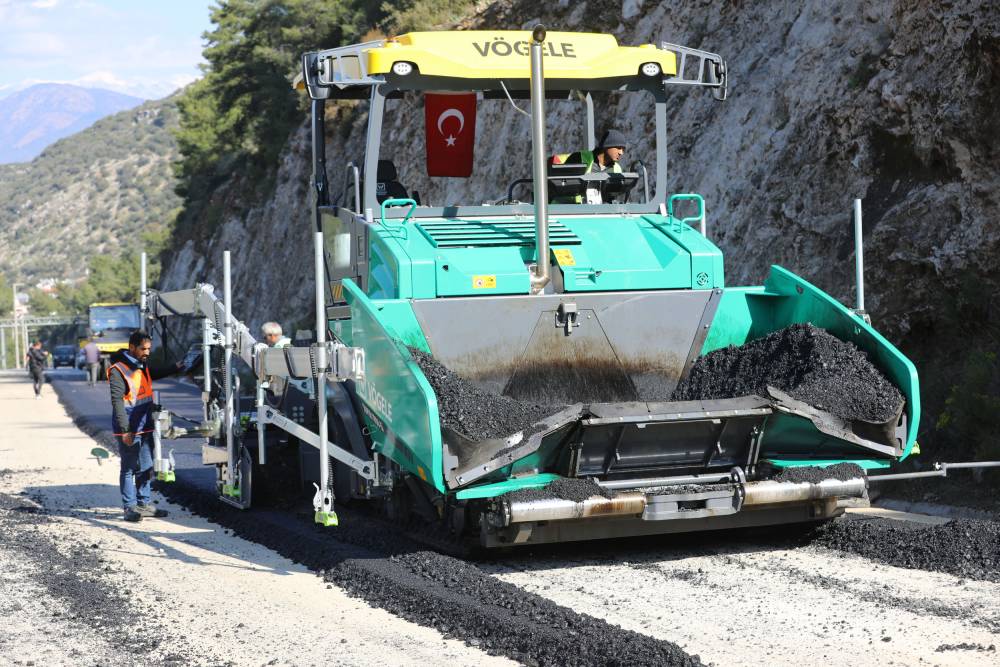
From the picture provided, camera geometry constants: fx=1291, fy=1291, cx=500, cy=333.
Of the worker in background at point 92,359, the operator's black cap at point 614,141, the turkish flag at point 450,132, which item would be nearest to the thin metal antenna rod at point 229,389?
the turkish flag at point 450,132

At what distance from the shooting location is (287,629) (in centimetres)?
647

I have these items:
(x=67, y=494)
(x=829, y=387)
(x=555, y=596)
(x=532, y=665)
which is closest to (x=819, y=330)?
(x=829, y=387)

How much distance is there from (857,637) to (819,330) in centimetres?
278

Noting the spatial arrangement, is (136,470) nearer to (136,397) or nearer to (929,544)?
(136,397)

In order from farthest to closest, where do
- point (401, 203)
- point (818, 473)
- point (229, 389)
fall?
point (229, 389), point (401, 203), point (818, 473)

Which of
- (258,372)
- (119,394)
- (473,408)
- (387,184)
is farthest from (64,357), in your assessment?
(473,408)

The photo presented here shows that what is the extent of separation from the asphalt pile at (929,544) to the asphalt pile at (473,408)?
2.03m

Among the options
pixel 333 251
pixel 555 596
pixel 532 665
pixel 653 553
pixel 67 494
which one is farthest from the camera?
pixel 67 494

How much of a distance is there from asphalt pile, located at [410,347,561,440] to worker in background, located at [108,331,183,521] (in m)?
3.82

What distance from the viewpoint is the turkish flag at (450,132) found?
9195 mm

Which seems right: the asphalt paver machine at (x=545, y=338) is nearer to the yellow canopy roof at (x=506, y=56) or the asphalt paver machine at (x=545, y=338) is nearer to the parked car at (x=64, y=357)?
the yellow canopy roof at (x=506, y=56)

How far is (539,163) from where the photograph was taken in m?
8.02

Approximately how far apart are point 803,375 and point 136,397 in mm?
5611

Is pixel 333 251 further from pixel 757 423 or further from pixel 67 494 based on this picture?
pixel 67 494
